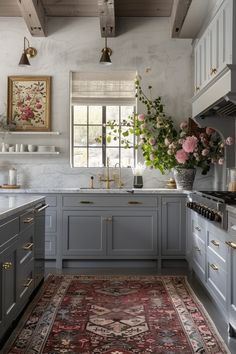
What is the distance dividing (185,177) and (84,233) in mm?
1390

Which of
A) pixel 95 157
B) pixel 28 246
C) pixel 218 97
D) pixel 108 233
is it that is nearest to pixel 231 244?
pixel 218 97

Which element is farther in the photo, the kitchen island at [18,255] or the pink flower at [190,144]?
the pink flower at [190,144]

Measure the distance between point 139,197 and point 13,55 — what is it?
250 cm

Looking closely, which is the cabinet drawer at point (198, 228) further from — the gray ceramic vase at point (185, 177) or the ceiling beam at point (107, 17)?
the ceiling beam at point (107, 17)

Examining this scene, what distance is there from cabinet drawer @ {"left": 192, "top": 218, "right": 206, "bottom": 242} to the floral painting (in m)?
2.34

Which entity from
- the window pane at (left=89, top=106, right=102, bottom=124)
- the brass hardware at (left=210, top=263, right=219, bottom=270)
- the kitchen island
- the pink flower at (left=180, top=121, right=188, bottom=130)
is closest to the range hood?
the pink flower at (left=180, top=121, right=188, bottom=130)

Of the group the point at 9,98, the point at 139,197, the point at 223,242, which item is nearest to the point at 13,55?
the point at 9,98

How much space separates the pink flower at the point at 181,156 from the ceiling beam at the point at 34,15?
7.53ft

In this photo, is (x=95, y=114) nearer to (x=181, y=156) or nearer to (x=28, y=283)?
(x=181, y=156)

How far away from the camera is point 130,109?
579cm

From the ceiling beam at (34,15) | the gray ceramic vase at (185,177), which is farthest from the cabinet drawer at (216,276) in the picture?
the ceiling beam at (34,15)

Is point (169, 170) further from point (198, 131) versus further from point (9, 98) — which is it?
point (9, 98)

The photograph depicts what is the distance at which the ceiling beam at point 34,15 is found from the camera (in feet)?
15.7

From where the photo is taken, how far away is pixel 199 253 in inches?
158
